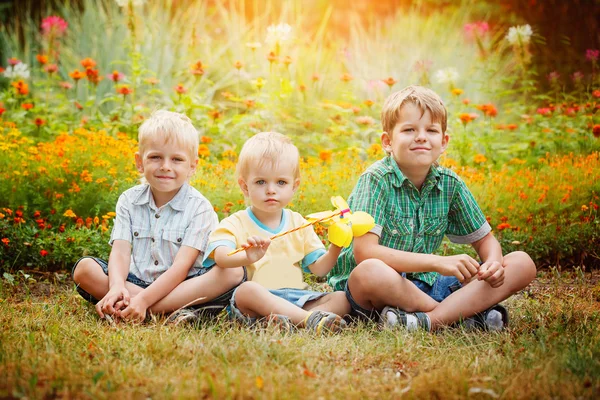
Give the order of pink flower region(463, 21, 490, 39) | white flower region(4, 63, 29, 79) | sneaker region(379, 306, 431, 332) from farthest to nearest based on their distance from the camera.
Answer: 1. pink flower region(463, 21, 490, 39)
2. white flower region(4, 63, 29, 79)
3. sneaker region(379, 306, 431, 332)

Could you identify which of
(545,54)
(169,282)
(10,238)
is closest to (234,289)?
(169,282)

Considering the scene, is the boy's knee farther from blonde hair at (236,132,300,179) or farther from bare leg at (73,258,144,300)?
blonde hair at (236,132,300,179)

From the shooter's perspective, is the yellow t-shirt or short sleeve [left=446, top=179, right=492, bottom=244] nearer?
the yellow t-shirt

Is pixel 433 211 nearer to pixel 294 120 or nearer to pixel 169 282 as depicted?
pixel 169 282

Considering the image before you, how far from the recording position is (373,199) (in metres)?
2.88

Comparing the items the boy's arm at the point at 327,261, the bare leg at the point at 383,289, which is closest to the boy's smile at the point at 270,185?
the boy's arm at the point at 327,261

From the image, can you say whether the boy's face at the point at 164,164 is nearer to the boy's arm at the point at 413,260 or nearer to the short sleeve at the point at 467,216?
the boy's arm at the point at 413,260

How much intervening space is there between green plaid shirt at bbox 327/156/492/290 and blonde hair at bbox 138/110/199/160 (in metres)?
0.75

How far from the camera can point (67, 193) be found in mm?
4129

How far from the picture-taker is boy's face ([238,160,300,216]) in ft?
9.21

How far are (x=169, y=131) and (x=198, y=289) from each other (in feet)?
2.24

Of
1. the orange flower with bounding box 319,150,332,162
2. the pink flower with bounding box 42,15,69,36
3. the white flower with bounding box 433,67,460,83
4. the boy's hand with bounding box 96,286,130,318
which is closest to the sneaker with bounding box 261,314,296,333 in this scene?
the boy's hand with bounding box 96,286,130,318

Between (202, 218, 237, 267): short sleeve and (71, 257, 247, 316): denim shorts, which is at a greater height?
(202, 218, 237, 267): short sleeve

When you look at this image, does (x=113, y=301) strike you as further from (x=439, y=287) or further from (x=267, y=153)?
(x=439, y=287)
